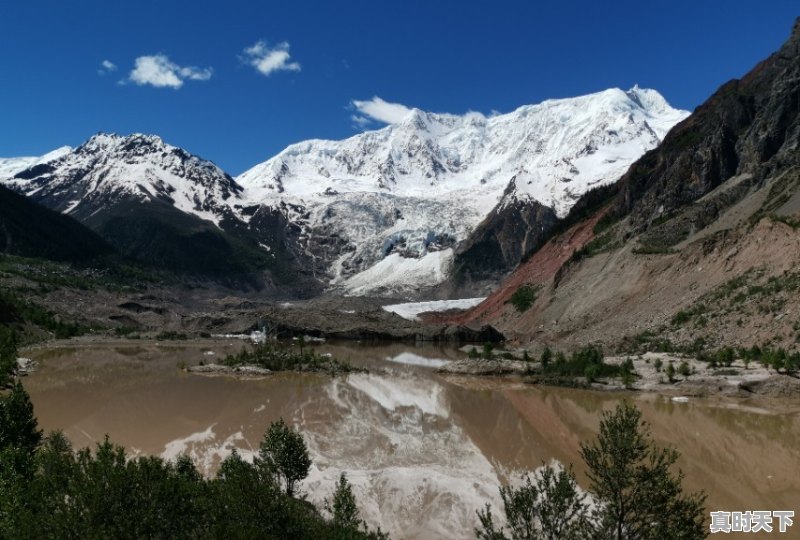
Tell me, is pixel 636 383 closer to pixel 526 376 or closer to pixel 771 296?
pixel 526 376

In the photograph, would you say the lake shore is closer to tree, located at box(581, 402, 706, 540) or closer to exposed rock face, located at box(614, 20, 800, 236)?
exposed rock face, located at box(614, 20, 800, 236)

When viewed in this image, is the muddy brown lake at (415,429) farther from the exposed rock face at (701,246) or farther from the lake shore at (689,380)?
the exposed rock face at (701,246)

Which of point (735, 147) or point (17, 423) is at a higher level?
point (735, 147)

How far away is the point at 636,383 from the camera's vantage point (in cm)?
4750

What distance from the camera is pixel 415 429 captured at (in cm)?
3703

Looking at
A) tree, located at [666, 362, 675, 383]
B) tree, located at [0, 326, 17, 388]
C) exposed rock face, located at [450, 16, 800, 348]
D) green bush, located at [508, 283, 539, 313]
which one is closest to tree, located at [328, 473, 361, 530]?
tree, located at [666, 362, 675, 383]

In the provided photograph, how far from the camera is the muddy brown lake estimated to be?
23609 mm

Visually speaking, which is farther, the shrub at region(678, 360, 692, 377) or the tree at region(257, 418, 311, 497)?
the shrub at region(678, 360, 692, 377)

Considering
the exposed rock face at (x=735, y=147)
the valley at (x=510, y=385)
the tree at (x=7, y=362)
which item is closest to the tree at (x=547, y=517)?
the valley at (x=510, y=385)

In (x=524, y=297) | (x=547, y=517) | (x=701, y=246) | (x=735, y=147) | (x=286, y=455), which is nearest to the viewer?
(x=547, y=517)

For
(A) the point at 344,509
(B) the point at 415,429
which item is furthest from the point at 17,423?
(B) the point at 415,429

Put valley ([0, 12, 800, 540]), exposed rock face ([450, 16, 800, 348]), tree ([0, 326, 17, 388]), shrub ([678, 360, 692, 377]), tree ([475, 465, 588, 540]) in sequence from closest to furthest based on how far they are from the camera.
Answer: tree ([475, 465, 588, 540])
valley ([0, 12, 800, 540])
shrub ([678, 360, 692, 377])
tree ([0, 326, 17, 388])
exposed rock face ([450, 16, 800, 348])

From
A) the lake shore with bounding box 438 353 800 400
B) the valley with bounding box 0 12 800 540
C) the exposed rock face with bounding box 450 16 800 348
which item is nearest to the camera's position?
the valley with bounding box 0 12 800 540

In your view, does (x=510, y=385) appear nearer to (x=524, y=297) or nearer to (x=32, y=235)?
(x=524, y=297)
